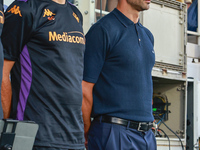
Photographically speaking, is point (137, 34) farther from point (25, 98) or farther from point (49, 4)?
point (25, 98)

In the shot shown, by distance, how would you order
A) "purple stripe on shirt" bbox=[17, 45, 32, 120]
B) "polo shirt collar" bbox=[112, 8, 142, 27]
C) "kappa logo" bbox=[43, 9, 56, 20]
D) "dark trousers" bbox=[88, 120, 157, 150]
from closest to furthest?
1. "purple stripe on shirt" bbox=[17, 45, 32, 120]
2. "kappa logo" bbox=[43, 9, 56, 20]
3. "dark trousers" bbox=[88, 120, 157, 150]
4. "polo shirt collar" bbox=[112, 8, 142, 27]

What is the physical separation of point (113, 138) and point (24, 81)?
32.1 inches

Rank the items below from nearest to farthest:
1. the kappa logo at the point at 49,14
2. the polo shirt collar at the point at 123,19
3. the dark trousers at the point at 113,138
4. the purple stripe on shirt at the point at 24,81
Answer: the purple stripe on shirt at the point at 24,81 → the kappa logo at the point at 49,14 → the dark trousers at the point at 113,138 → the polo shirt collar at the point at 123,19

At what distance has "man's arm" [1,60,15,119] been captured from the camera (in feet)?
7.99

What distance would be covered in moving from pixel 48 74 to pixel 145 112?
0.89 meters

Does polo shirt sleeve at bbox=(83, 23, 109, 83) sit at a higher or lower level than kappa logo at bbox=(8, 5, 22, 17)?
lower

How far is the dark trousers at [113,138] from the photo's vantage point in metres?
2.99

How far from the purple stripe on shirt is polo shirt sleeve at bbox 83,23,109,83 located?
2.15 feet

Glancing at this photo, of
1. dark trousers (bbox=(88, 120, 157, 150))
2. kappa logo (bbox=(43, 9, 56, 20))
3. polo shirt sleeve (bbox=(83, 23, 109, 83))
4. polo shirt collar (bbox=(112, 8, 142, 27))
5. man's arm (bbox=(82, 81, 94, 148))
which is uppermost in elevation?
polo shirt collar (bbox=(112, 8, 142, 27))

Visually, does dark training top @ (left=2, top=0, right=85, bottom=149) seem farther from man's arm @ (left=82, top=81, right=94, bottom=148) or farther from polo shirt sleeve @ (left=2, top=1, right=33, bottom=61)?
man's arm @ (left=82, top=81, right=94, bottom=148)

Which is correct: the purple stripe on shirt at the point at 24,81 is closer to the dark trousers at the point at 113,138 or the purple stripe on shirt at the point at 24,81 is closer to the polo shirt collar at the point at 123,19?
the dark trousers at the point at 113,138

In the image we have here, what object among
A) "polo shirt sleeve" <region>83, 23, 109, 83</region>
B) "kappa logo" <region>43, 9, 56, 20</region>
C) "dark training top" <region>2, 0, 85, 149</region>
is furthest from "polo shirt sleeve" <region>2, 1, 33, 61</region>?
"polo shirt sleeve" <region>83, 23, 109, 83</region>

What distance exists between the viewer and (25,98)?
2.44 m

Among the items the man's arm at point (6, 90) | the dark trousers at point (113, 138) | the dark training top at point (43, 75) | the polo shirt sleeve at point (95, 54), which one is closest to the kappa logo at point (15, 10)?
the dark training top at point (43, 75)
